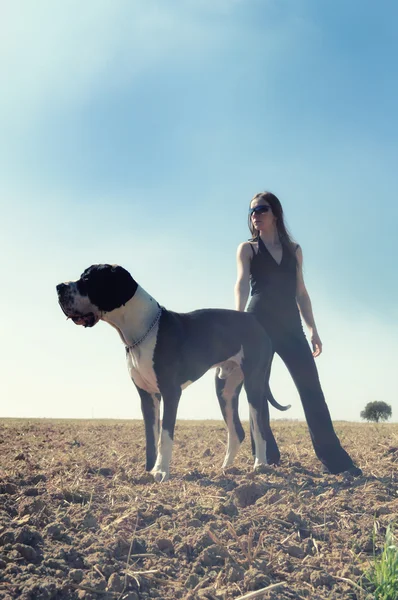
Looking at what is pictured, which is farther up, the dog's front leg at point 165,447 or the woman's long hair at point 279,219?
the woman's long hair at point 279,219

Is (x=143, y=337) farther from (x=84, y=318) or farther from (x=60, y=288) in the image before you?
(x=60, y=288)

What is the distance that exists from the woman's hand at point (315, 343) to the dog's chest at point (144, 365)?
2.22m

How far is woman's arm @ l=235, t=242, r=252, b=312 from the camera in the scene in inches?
267

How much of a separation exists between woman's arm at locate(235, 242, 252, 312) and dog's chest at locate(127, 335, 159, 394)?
4.94 ft

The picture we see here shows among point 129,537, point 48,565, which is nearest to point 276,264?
point 129,537

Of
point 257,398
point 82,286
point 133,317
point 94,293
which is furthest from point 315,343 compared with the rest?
point 82,286

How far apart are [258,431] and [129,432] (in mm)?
6506

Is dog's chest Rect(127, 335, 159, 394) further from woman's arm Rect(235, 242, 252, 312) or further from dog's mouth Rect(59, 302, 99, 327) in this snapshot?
woman's arm Rect(235, 242, 252, 312)

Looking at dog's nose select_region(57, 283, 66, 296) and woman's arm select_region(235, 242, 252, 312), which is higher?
woman's arm select_region(235, 242, 252, 312)

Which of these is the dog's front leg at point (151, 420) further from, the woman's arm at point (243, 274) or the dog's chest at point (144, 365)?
the woman's arm at point (243, 274)

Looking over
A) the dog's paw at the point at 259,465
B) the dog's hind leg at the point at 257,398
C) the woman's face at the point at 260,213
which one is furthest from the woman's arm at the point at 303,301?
the dog's paw at the point at 259,465

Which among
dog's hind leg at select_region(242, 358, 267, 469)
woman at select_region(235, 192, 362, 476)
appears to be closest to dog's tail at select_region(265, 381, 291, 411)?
woman at select_region(235, 192, 362, 476)

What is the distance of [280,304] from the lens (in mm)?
6762

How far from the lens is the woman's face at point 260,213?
6820mm
